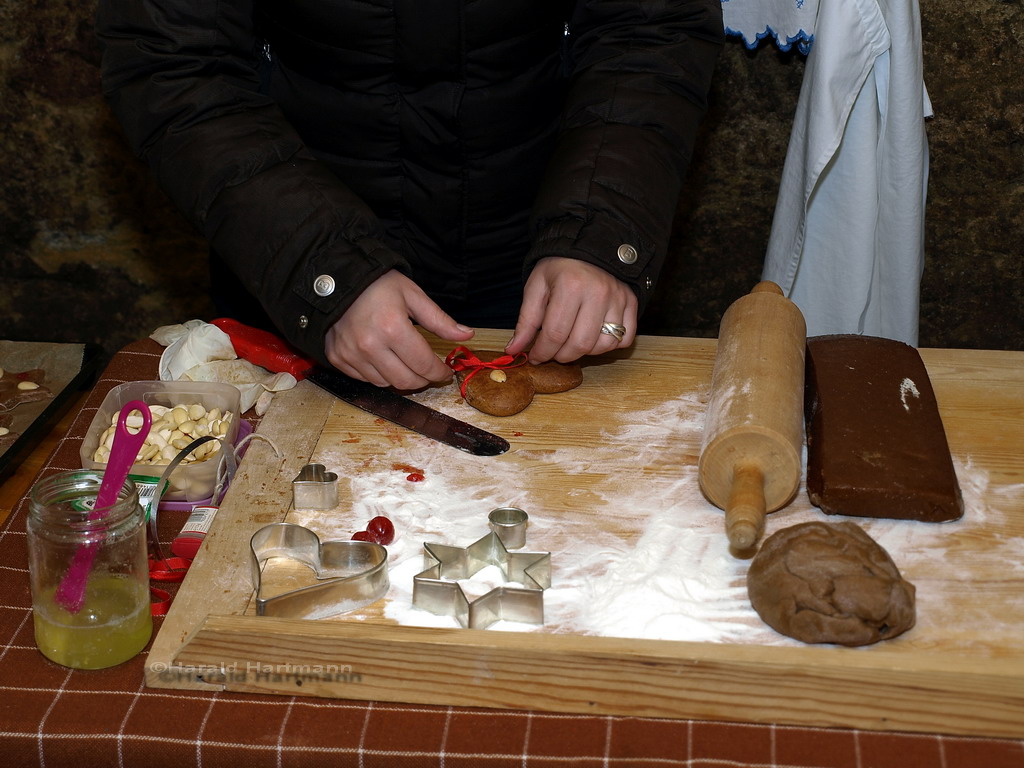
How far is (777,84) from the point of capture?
2.40 meters

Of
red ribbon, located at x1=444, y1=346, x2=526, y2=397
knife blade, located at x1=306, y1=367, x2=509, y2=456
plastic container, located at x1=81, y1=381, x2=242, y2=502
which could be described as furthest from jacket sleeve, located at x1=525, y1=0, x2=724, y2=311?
plastic container, located at x1=81, y1=381, x2=242, y2=502

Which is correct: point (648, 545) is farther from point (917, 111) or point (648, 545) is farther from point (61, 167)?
point (61, 167)

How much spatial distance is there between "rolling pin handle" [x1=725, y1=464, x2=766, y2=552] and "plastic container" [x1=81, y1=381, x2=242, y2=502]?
0.66 m

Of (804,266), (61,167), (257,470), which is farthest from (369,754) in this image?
(61,167)

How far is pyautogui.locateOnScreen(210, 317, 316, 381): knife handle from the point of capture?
5.03 feet

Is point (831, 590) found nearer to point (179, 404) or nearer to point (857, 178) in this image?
point (179, 404)

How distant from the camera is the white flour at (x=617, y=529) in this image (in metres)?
1.04

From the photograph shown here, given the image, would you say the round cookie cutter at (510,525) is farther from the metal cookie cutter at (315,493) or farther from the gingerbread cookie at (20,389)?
the gingerbread cookie at (20,389)

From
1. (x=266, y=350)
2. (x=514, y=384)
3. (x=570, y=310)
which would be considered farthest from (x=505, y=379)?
(x=266, y=350)

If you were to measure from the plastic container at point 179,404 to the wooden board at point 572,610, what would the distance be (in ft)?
0.20

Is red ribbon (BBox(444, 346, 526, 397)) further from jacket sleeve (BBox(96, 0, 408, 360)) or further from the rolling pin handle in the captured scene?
the rolling pin handle

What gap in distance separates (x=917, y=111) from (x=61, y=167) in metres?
2.05

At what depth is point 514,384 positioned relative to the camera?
1429 mm

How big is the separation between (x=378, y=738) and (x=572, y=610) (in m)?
0.23
